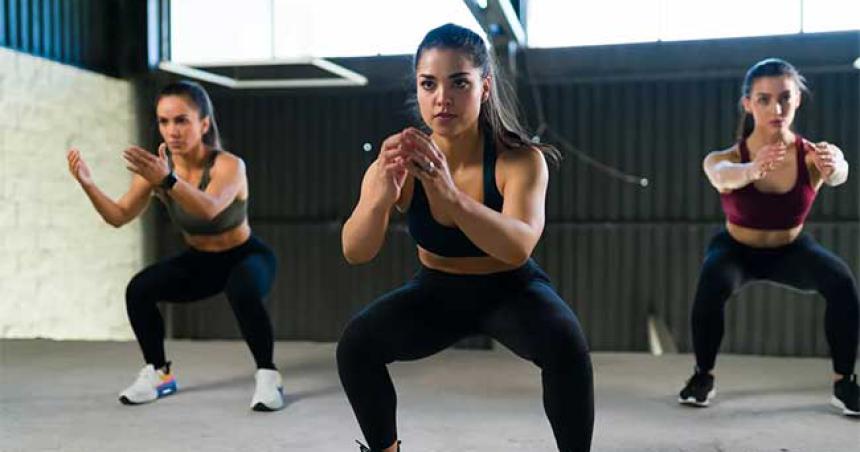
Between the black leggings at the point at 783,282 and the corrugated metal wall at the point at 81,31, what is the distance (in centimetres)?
457

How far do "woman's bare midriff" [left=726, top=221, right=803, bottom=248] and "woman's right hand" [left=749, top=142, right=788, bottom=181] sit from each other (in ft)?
1.04

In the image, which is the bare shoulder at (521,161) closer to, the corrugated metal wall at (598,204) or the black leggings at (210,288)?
the black leggings at (210,288)

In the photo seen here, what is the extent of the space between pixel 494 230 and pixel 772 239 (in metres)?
1.73

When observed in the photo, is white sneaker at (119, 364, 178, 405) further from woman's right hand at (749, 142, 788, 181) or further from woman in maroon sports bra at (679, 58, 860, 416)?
woman's right hand at (749, 142, 788, 181)

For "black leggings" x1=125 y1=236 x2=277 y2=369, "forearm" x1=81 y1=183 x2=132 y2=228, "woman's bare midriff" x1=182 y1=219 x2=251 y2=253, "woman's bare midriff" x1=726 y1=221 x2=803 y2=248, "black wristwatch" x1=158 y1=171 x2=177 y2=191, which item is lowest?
"black leggings" x1=125 y1=236 x2=277 y2=369

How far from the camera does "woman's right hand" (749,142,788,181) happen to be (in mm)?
2697

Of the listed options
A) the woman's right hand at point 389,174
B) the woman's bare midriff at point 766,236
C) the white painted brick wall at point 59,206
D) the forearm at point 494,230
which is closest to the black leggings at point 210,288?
the woman's right hand at point 389,174

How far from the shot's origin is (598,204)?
6.02 m

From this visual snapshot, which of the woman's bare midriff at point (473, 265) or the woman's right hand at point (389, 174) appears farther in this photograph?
the woman's bare midriff at point (473, 265)

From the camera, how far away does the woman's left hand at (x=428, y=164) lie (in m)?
1.70

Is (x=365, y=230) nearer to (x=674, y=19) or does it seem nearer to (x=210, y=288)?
(x=210, y=288)

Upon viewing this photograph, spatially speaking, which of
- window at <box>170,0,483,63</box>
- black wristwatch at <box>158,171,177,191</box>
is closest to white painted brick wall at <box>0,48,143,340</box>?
window at <box>170,0,483,63</box>

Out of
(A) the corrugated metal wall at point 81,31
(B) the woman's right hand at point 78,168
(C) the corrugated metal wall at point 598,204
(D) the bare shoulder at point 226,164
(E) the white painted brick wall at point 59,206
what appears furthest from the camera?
(C) the corrugated metal wall at point 598,204

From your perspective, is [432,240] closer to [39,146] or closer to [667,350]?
[667,350]
